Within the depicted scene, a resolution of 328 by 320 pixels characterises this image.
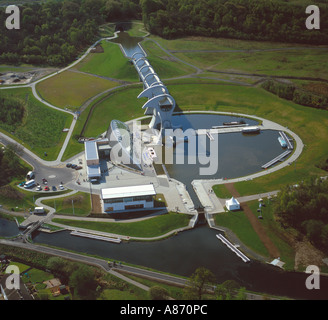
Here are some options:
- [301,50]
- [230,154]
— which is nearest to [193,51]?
[301,50]

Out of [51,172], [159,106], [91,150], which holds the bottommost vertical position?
[51,172]

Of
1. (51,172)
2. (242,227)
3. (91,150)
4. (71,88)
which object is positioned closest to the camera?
(242,227)

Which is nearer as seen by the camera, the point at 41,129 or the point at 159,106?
the point at 159,106

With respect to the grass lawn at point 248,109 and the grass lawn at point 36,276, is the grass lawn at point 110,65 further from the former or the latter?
the grass lawn at point 36,276

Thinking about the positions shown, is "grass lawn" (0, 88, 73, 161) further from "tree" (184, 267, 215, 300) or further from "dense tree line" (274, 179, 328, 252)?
"tree" (184, 267, 215, 300)

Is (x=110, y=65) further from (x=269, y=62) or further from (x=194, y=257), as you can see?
(x=194, y=257)

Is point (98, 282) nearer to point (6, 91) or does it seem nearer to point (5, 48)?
point (6, 91)

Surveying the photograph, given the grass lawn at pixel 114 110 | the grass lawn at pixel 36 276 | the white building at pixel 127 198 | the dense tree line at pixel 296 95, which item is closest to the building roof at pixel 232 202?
the white building at pixel 127 198

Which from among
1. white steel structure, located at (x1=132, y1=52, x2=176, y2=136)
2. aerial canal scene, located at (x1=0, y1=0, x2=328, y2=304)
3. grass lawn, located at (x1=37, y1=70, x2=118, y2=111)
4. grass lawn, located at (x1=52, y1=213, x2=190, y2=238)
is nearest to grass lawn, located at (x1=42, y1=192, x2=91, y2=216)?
aerial canal scene, located at (x1=0, y1=0, x2=328, y2=304)

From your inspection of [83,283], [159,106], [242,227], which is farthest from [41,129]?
[242,227]
